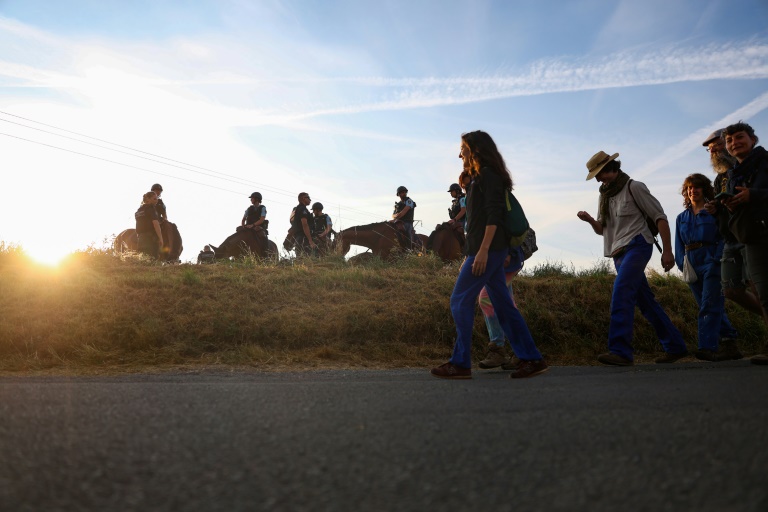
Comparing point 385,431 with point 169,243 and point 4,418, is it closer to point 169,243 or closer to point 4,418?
point 4,418

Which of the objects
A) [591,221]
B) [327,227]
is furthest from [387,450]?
[327,227]

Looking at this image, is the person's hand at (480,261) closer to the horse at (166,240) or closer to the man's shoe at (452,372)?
the man's shoe at (452,372)

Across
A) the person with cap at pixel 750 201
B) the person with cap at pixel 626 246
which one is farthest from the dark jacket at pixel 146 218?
the person with cap at pixel 750 201

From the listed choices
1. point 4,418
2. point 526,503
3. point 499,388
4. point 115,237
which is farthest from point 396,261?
point 526,503

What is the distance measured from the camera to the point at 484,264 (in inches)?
218

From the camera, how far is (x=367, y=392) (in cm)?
441

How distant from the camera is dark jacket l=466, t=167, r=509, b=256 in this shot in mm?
5656

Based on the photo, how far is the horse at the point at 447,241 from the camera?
1545cm

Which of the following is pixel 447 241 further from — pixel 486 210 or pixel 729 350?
pixel 486 210

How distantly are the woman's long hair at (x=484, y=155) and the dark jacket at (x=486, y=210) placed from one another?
58 millimetres

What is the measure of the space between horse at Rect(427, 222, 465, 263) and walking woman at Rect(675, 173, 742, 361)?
8.02 metres

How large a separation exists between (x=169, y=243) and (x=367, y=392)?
42.2ft

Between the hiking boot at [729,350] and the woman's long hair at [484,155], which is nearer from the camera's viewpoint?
the woman's long hair at [484,155]

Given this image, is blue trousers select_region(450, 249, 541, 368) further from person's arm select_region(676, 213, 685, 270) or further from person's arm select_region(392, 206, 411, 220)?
person's arm select_region(392, 206, 411, 220)
